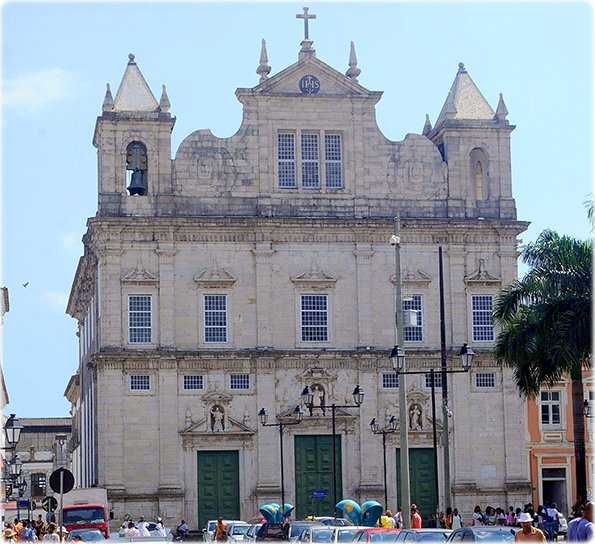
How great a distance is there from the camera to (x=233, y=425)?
Answer: 5288 cm

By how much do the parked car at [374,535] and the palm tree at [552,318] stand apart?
11623 millimetres

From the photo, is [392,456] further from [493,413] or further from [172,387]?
[172,387]

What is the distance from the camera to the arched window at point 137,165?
5456 cm

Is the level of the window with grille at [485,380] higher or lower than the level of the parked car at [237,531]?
higher

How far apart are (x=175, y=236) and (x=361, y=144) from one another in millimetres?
8897

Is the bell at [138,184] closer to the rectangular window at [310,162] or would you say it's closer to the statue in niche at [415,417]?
the rectangular window at [310,162]

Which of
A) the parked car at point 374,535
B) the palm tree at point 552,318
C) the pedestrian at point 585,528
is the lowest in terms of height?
the parked car at point 374,535

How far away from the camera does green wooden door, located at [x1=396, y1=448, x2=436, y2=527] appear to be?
175ft

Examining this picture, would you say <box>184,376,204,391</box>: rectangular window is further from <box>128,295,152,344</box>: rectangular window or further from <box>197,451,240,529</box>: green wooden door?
<box>197,451,240,529</box>: green wooden door

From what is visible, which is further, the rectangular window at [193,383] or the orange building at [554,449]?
the orange building at [554,449]

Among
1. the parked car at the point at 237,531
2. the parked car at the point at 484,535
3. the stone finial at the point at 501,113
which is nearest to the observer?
the parked car at the point at 484,535

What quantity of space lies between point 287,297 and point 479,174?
1182 cm

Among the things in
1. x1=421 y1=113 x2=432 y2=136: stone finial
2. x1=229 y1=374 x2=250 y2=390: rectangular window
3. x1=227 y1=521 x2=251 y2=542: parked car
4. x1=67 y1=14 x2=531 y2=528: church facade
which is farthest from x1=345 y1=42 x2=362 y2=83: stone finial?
x1=227 y1=521 x2=251 y2=542: parked car

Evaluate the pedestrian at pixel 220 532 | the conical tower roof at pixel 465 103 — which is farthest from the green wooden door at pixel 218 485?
the conical tower roof at pixel 465 103
